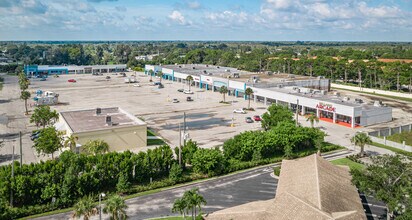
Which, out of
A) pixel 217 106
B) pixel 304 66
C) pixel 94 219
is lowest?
pixel 94 219

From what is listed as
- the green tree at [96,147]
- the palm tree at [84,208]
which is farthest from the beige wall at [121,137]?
the palm tree at [84,208]

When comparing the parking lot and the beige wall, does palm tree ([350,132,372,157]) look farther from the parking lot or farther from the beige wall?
the beige wall

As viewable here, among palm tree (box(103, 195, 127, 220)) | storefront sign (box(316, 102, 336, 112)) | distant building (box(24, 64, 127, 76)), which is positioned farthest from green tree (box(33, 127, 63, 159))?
distant building (box(24, 64, 127, 76))

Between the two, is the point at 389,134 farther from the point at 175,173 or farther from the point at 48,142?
the point at 48,142

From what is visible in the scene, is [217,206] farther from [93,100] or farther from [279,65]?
[279,65]

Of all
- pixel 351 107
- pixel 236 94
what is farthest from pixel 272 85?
pixel 351 107

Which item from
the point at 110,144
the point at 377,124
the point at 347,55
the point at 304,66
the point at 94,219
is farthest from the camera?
the point at 347,55
